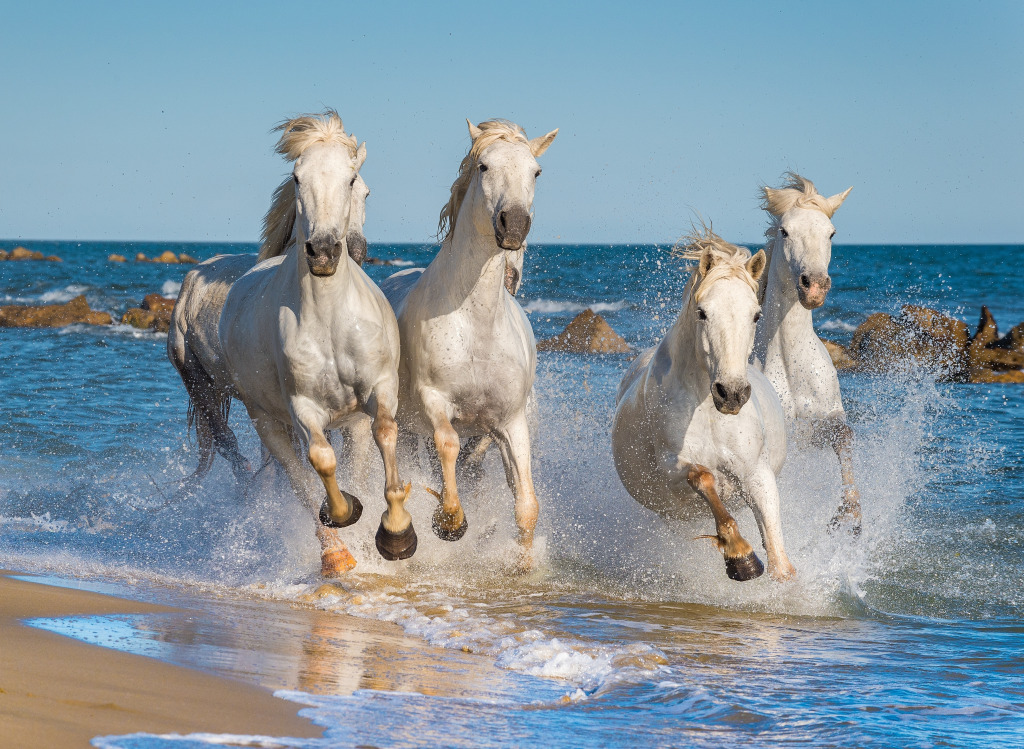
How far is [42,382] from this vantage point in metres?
13.2

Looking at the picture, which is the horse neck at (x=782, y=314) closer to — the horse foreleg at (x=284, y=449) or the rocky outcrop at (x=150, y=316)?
the horse foreleg at (x=284, y=449)

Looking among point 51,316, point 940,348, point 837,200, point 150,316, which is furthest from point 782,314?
point 51,316

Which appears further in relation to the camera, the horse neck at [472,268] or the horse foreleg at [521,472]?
the horse foreleg at [521,472]

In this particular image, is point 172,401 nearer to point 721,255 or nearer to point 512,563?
point 512,563

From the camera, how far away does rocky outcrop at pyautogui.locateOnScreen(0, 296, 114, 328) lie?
21.8 m

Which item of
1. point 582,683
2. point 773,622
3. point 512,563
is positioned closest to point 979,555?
point 773,622

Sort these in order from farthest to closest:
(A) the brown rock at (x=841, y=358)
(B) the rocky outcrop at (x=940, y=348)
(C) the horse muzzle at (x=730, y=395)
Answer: (A) the brown rock at (x=841, y=358)
(B) the rocky outcrop at (x=940, y=348)
(C) the horse muzzle at (x=730, y=395)

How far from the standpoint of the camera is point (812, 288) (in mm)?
5891

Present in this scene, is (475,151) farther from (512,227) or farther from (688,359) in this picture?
(688,359)

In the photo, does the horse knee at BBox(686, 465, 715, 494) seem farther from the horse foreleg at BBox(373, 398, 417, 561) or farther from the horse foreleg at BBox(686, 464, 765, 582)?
the horse foreleg at BBox(373, 398, 417, 561)

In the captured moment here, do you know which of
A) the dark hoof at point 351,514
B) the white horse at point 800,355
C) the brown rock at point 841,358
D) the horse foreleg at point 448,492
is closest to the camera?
the dark hoof at point 351,514

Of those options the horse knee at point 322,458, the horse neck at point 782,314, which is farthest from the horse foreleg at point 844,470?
the horse knee at point 322,458

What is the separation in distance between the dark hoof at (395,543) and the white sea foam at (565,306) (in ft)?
74.6

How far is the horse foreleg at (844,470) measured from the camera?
6168 mm
